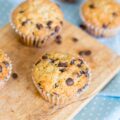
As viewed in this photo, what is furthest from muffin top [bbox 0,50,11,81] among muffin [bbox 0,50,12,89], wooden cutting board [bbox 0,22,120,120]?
wooden cutting board [bbox 0,22,120,120]

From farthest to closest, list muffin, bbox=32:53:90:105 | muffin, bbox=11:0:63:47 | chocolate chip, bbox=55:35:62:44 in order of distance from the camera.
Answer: chocolate chip, bbox=55:35:62:44 → muffin, bbox=11:0:63:47 → muffin, bbox=32:53:90:105

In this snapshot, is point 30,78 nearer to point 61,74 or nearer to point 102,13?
point 61,74

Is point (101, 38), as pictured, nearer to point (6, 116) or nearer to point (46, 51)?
point (46, 51)

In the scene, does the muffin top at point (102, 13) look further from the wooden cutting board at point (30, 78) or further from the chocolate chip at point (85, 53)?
the chocolate chip at point (85, 53)

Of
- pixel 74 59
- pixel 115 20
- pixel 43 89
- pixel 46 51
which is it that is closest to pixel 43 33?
pixel 46 51

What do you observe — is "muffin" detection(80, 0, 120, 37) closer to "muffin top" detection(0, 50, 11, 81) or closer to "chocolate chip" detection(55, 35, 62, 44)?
"chocolate chip" detection(55, 35, 62, 44)

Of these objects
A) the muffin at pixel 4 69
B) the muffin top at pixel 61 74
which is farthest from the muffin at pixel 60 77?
the muffin at pixel 4 69

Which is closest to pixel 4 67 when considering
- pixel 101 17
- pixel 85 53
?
pixel 85 53
